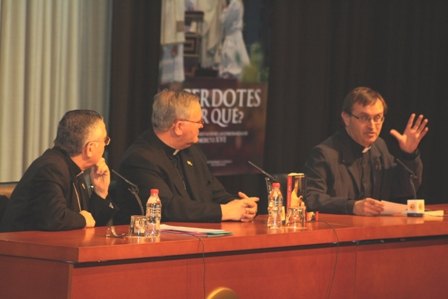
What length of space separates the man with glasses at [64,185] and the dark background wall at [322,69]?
2.25 m

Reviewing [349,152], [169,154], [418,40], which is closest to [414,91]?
[418,40]

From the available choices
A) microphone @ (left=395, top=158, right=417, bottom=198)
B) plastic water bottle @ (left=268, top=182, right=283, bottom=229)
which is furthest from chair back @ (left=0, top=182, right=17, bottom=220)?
microphone @ (left=395, top=158, right=417, bottom=198)

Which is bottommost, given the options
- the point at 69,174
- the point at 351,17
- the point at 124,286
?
the point at 124,286

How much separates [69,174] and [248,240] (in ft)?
2.70

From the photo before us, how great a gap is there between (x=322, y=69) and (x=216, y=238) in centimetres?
424

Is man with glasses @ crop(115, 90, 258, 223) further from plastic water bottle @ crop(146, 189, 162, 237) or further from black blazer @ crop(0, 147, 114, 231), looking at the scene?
plastic water bottle @ crop(146, 189, 162, 237)

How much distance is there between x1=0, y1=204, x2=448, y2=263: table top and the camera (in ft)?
11.4

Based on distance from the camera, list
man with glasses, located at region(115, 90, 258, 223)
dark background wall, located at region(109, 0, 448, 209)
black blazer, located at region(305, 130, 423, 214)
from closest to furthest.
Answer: man with glasses, located at region(115, 90, 258, 223) < black blazer, located at region(305, 130, 423, 214) < dark background wall, located at region(109, 0, 448, 209)

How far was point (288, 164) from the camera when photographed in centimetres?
771

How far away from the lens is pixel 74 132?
4262 mm

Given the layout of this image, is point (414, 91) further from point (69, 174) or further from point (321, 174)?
point (69, 174)

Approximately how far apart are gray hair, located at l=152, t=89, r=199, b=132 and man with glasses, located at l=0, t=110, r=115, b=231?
43cm

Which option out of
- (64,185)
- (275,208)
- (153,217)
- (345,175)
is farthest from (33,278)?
(345,175)

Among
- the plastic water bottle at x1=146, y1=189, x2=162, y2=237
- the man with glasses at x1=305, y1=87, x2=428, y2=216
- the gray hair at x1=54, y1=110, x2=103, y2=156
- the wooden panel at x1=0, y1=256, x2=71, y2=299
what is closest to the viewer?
the wooden panel at x1=0, y1=256, x2=71, y2=299
